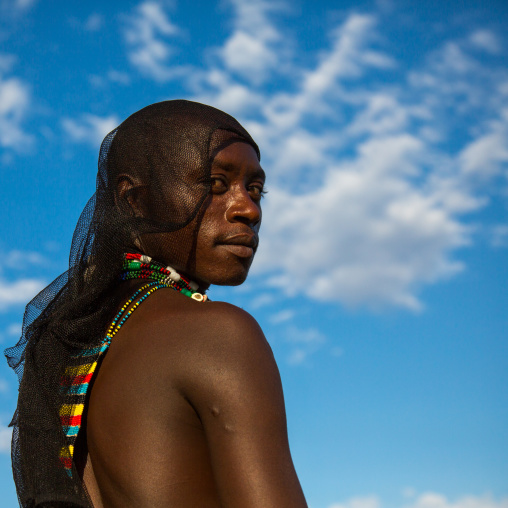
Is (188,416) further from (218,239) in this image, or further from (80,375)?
(218,239)

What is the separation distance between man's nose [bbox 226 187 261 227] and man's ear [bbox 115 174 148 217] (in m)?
0.44

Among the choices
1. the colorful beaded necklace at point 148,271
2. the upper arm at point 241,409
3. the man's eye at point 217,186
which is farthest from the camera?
the man's eye at point 217,186

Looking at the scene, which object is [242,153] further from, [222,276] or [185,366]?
[185,366]

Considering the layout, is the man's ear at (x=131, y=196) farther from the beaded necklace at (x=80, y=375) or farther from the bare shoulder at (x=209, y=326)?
the bare shoulder at (x=209, y=326)

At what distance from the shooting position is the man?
2.55 meters

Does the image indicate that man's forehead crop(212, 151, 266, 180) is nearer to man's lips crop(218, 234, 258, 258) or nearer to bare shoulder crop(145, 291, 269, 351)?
man's lips crop(218, 234, 258, 258)

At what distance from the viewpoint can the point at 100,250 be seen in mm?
3436

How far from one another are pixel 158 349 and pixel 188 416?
282 millimetres

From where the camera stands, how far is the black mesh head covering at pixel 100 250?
118 inches

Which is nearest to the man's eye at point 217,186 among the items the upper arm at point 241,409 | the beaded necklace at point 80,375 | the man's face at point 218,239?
the man's face at point 218,239

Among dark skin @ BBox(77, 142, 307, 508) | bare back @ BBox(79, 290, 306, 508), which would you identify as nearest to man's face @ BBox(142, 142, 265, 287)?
dark skin @ BBox(77, 142, 307, 508)

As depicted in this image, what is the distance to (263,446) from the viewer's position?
2477 millimetres

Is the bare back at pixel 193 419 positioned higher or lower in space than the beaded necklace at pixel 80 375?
lower

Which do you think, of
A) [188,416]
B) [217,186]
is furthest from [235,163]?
[188,416]
